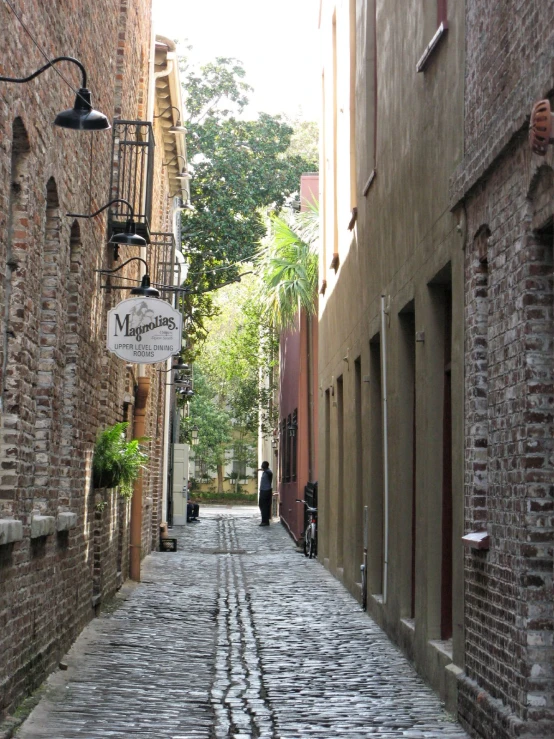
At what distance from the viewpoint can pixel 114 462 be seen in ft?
39.4

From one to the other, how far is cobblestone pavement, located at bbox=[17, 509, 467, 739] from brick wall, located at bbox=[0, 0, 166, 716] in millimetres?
377

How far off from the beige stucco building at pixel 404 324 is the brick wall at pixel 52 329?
269 centimetres

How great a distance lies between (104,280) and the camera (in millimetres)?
12984

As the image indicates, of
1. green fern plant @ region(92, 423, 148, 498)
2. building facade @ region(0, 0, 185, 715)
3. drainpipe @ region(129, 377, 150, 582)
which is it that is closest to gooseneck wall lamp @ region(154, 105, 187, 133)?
building facade @ region(0, 0, 185, 715)

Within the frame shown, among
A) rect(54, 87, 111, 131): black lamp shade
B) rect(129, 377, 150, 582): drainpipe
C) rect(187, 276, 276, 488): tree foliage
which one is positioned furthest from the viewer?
rect(187, 276, 276, 488): tree foliage

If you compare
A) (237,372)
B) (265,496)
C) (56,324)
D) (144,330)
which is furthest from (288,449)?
(56,324)

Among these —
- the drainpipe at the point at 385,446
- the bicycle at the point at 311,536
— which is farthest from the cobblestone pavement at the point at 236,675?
the bicycle at the point at 311,536

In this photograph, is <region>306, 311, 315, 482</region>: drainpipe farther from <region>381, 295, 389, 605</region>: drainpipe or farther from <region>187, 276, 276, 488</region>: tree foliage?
<region>381, 295, 389, 605</region>: drainpipe

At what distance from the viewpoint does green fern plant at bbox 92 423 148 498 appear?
1196 cm

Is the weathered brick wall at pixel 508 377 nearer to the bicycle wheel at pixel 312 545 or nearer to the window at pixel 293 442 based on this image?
the bicycle wheel at pixel 312 545

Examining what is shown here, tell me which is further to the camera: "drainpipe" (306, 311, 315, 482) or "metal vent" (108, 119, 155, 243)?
"drainpipe" (306, 311, 315, 482)

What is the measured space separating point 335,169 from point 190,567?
6648 mm

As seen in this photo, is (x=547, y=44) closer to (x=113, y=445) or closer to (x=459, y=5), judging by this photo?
(x=459, y=5)

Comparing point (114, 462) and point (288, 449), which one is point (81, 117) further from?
point (288, 449)
